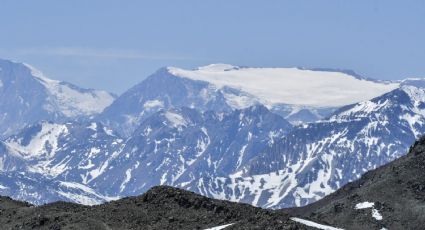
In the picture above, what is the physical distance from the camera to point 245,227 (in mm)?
94562

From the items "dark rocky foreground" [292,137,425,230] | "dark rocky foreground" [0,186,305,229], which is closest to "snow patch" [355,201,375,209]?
"dark rocky foreground" [292,137,425,230]

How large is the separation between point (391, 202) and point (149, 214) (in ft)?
215

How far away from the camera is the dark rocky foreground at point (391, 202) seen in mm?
157125

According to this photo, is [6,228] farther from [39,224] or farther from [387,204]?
[387,204]

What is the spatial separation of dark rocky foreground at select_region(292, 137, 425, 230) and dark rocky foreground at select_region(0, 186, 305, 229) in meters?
45.9

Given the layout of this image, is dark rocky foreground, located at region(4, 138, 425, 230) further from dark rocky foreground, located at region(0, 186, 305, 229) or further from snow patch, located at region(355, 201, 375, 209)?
snow patch, located at region(355, 201, 375, 209)

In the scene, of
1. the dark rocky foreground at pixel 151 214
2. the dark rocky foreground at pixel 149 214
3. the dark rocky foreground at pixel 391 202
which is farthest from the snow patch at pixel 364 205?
the dark rocky foreground at pixel 149 214

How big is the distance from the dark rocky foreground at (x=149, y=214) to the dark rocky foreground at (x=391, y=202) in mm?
45913

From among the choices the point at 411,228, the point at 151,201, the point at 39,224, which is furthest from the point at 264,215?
the point at 411,228

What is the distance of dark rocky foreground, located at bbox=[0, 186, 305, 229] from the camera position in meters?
104

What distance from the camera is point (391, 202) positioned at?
539 ft

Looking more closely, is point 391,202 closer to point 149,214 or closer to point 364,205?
point 364,205

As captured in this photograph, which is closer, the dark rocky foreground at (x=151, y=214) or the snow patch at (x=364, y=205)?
the dark rocky foreground at (x=151, y=214)

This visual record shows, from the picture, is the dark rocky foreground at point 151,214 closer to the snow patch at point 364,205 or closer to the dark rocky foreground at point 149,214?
the dark rocky foreground at point 149,214
